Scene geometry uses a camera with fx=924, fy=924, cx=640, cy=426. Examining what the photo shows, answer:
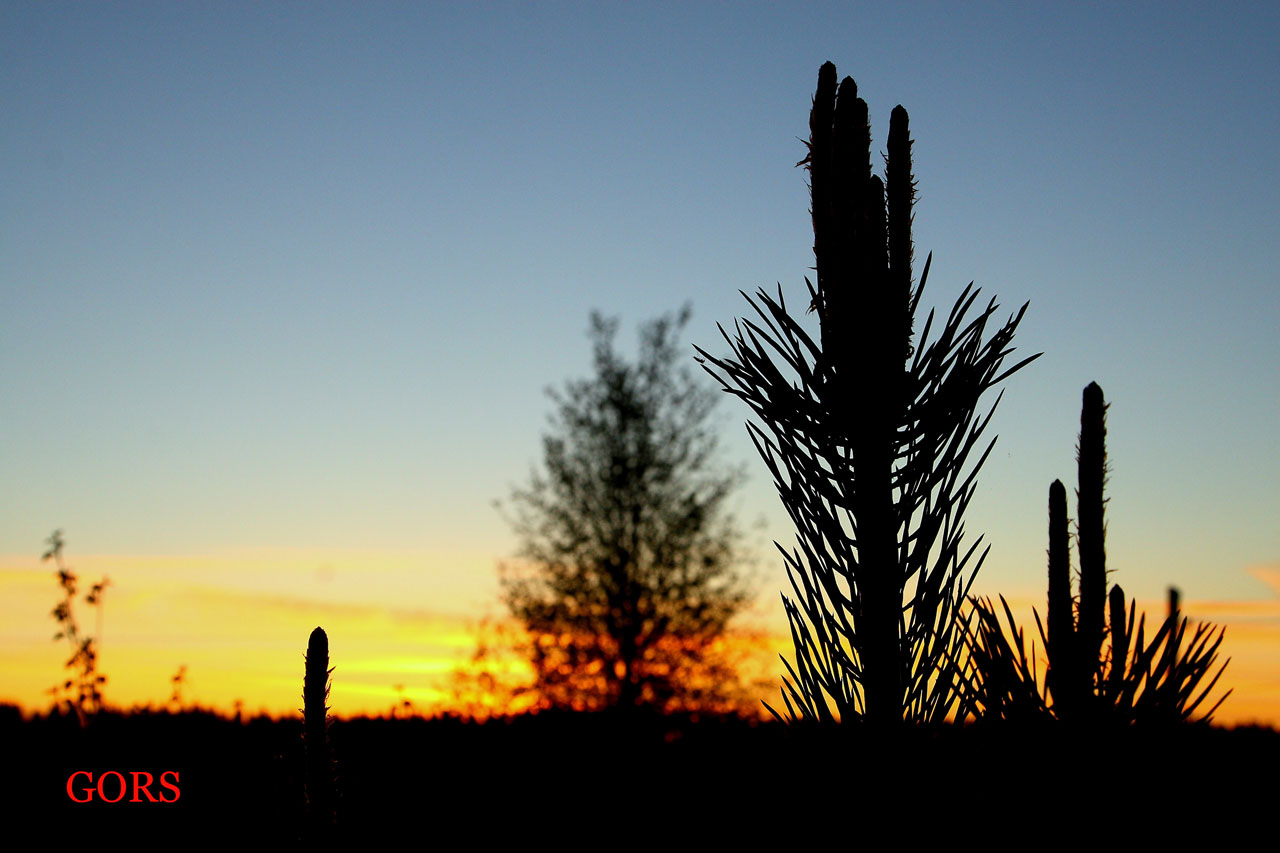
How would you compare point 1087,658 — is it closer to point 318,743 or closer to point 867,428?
point 867,428

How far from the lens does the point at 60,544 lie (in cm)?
857

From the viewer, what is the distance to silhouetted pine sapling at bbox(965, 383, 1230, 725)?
7.77ft

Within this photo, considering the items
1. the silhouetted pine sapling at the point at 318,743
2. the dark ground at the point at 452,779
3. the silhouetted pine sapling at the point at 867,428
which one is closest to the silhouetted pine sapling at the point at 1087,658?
the silhouetted pine sapling at the point at 867,428

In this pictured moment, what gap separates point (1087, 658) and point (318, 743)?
1957mm

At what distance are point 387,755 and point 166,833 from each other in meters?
2.02

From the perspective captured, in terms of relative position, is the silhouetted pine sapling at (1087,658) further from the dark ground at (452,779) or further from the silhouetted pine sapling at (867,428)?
the dark ground at (452,779)

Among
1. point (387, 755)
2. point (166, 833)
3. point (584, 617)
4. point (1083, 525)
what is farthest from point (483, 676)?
point (1083, 525)

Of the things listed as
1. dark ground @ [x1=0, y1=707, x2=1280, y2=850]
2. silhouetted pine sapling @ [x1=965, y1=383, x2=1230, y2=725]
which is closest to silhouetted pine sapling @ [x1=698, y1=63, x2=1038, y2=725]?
silhouetted pine sapling @ [x1=965, y1=383, x2=1230, y2=725]

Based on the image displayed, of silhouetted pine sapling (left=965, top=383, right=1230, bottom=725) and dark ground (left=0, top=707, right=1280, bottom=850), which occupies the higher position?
silhouetted pine sapling (left=965, top=383, right=1230, bottom=725)

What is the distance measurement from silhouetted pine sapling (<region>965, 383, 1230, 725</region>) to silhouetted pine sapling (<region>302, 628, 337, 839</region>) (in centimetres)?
162

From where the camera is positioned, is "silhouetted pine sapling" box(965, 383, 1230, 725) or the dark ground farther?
the dark ground

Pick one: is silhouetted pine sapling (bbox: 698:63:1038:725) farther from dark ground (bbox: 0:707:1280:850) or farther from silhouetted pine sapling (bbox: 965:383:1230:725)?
dark ground (bbox: 0:707:1280:850)

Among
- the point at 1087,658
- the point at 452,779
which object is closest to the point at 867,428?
the point at 1087,658

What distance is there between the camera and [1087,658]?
2.40 metres
